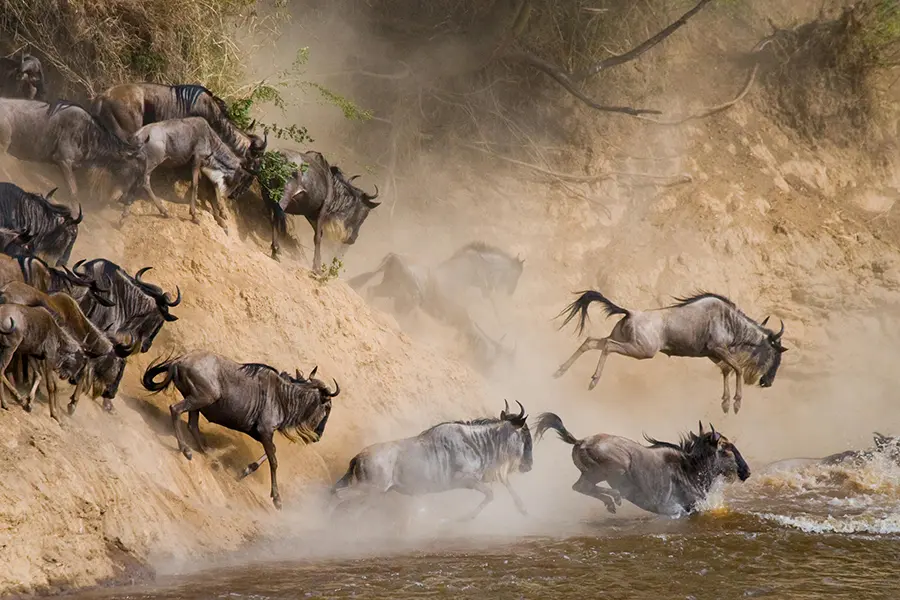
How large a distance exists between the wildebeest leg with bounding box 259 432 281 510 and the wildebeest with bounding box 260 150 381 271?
11.2ft

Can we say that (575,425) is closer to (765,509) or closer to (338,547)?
(765,509)

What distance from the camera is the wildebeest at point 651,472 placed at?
11805 millimetres

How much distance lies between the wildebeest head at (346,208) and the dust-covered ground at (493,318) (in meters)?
0.60

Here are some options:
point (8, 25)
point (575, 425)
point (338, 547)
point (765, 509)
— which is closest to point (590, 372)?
point (575, 425)

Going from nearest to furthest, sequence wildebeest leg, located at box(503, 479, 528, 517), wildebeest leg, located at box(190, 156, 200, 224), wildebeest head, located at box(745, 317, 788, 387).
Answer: wildebeest leg, located at box(503, 479, 528, 517) < wildebeest leg, located at box(190, 156, 200, 224) < wildebeest head, located at box(745, 317, 788, 387)

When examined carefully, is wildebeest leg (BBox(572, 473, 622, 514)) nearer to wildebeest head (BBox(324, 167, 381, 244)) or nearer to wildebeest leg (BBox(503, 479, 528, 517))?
wildebeest leg (BBox(503, 479, 528, 517))

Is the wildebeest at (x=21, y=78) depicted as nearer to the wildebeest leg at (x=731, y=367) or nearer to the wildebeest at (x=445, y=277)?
the wildebeest at (x=445, y=277)

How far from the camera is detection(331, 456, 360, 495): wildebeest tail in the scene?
10.6 metres

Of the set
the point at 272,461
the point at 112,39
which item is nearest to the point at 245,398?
the point at 272,461

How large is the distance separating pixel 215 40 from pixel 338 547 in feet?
22.4

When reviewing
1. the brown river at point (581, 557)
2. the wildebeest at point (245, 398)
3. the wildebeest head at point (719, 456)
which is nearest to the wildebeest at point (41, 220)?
the wildebeest at point (245, 398)

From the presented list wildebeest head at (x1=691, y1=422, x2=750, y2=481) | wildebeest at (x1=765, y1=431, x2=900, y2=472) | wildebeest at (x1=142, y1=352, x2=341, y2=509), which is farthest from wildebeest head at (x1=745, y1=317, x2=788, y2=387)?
wildebeest at (x1=142, y1=352, x2=341, y2=509)

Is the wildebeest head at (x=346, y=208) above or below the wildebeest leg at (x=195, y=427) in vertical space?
above

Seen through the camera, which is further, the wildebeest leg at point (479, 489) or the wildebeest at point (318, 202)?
the wildebeest at point (318, 202)
